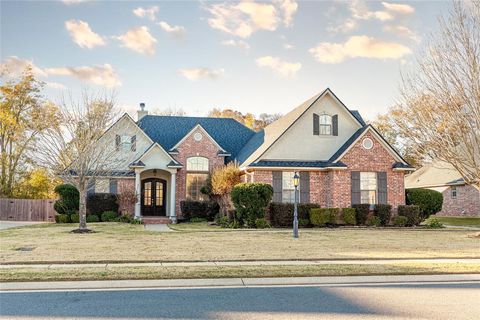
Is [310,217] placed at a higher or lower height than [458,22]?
lower

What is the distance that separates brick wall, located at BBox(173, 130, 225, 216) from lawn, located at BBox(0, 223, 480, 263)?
988 cm

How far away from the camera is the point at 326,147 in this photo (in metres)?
25.8

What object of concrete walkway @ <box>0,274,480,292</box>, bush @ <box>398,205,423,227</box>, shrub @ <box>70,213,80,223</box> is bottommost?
concrete walkway @ <box>0,274,480,292</box>

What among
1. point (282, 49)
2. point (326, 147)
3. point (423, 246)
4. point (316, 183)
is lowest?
point (423, 246)

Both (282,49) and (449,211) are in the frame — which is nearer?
(282,49)

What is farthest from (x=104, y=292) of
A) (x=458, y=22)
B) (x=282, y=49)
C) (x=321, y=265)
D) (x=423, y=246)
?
(x=458, y=22)

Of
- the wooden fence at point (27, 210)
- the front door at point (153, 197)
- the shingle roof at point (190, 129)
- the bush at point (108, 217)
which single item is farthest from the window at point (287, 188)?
the wooden fence at point (27, 210)

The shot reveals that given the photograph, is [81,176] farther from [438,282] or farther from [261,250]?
[438,282]

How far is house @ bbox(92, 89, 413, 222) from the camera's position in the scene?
2469 cm

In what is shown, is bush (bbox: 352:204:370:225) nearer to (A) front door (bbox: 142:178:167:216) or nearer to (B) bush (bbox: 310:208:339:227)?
(B) bush (bbox: 310:208:339:227)

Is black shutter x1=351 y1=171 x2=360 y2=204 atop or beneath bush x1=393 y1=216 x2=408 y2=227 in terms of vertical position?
atop

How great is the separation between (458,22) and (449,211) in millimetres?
23537

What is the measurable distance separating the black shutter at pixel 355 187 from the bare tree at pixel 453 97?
4975mm

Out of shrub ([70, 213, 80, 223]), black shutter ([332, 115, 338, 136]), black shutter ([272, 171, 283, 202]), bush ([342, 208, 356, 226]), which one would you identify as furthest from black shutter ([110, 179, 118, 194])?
bush ([342, 208, 356, 226])
